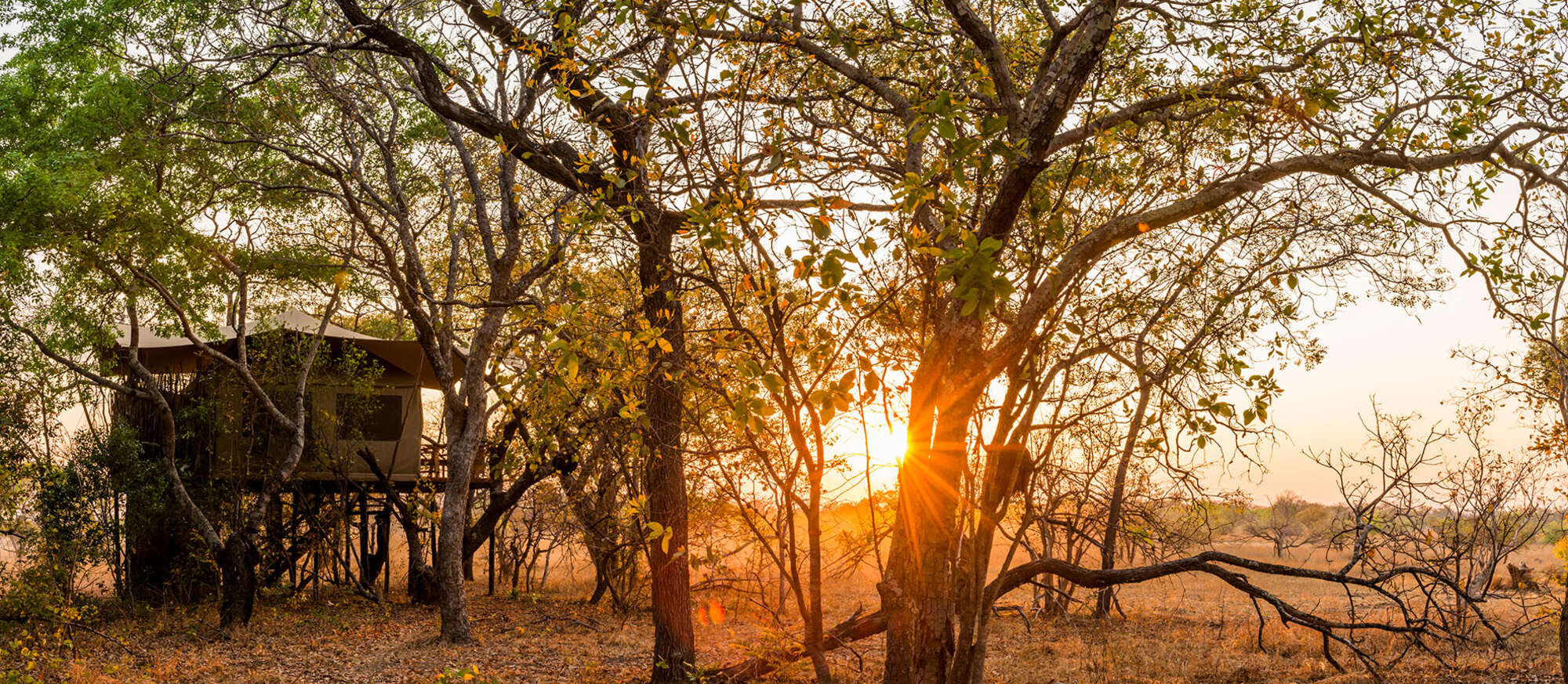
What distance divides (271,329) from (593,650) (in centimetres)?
869

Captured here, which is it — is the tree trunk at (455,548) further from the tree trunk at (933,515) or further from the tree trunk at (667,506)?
the tree trunk at (933,515)

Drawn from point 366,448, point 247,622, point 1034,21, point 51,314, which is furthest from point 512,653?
point 1034,21

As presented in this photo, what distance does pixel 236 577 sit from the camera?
15031mm

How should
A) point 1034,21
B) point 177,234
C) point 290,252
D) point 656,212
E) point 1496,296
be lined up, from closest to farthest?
1. point 656,212
2. point 1496,296
3. point 1034,21
4. point 177,234
5. point 290,252

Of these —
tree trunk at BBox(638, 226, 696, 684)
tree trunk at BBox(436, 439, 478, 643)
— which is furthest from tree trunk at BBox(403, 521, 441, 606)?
tree trunk at BBox(638, 226, 696, 684)

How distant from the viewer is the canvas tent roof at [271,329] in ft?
58.6

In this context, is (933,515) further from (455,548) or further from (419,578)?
(419,578)

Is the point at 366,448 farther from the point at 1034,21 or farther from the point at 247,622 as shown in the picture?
the point at 1034,21

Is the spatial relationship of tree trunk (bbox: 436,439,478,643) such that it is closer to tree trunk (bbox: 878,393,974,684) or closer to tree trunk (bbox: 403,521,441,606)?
tree trunk (bbox: 403,521,441,606)

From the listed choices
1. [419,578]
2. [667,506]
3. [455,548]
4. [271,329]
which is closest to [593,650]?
[455,548]

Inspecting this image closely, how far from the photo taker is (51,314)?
15.2m

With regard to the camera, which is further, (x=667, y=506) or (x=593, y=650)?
(x=593, y=650)

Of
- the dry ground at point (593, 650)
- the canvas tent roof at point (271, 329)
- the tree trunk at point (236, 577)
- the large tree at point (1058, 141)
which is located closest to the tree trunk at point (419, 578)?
the dry ground at point (593, 650)

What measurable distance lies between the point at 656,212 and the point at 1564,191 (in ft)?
21.3
